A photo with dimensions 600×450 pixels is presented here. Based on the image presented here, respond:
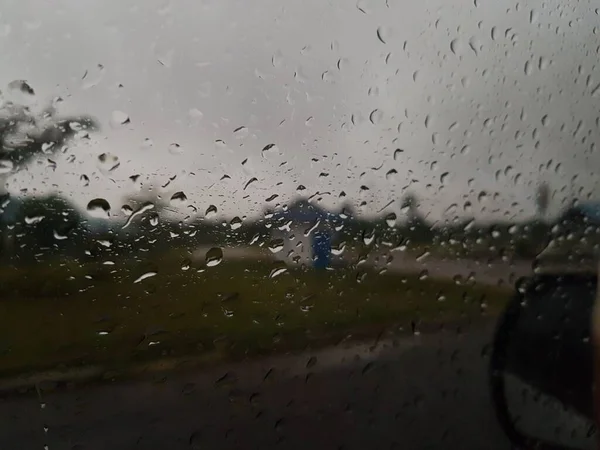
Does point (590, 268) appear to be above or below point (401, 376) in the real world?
above

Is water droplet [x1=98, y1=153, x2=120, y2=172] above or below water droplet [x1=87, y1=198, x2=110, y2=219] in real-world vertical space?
above

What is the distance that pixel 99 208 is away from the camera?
6.27 feet

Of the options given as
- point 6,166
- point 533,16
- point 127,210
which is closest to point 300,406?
point 127,210

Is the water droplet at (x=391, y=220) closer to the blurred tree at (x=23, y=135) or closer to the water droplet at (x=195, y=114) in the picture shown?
the water droplet at (x=195, y=114)

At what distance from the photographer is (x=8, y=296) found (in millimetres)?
1808

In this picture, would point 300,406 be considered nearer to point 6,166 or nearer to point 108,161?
point 108,161

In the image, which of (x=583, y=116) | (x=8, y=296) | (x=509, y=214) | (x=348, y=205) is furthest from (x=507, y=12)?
(x=8, y=296)

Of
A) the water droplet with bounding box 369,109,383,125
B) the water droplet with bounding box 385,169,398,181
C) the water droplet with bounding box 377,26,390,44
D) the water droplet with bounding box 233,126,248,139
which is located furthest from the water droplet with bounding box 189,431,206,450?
the water droplet with bounding box 377,26,390,44

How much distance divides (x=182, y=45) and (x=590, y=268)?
1839 millimetres

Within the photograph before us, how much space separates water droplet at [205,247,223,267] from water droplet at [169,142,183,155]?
334mm

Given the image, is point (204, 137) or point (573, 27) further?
point (573, 27)

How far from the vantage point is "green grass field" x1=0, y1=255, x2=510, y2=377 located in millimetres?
1834

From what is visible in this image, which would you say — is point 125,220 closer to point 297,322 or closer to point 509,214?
point 297,322

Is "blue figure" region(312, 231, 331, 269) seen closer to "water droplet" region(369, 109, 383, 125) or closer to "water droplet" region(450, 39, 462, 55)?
"water droplet" region(369, 109, 383, 125)
